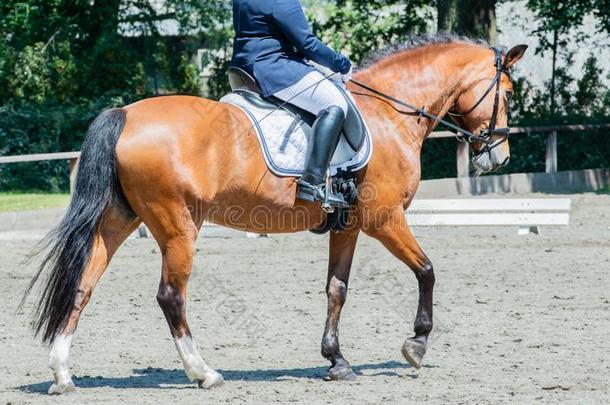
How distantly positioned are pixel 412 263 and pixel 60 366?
222cm

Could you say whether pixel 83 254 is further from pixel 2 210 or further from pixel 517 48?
pixel 2 210

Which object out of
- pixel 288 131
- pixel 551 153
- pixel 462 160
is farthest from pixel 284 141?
pixel 551 153

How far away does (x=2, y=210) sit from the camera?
15.4 m

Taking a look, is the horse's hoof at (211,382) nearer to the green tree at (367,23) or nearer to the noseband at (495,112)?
the noseband at (495,112)

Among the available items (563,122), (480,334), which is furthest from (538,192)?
(480,334)

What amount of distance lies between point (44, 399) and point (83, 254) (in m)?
0.84

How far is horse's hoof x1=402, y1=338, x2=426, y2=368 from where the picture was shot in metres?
6.81

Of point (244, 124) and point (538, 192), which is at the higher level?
point (244, 124)

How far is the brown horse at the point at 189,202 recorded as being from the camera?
6.26 metres

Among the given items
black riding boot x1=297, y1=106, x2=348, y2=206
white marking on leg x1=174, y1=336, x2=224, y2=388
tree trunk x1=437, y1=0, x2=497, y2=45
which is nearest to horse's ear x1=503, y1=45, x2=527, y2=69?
black riding boot x1=297, y1=106, x2=348, y2=206

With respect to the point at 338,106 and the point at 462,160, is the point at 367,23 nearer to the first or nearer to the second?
the point at 462,160

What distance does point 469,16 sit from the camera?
58.5ft

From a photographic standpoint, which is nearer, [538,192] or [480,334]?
[480,334]

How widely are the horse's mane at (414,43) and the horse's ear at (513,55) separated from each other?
29 centimetres
